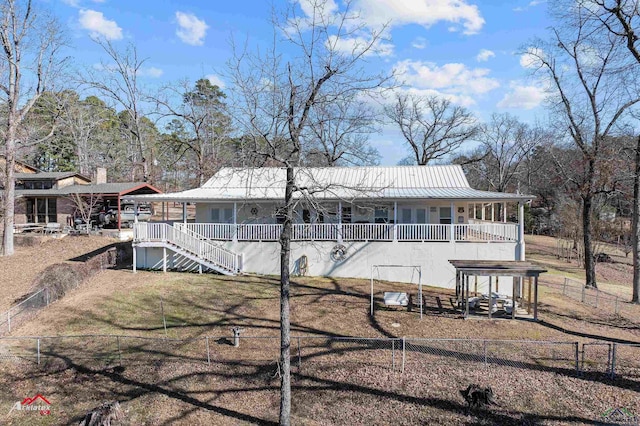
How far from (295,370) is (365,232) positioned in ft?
31.4

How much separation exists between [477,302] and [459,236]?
159 inches

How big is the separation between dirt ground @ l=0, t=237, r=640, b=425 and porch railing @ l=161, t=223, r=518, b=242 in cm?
361

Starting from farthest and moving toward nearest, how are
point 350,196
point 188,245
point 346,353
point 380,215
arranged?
point 380,215 → point 188,245 → point 350,196 → point 346,353

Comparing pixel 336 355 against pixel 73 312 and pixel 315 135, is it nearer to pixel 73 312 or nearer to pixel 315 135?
pixel 315 135

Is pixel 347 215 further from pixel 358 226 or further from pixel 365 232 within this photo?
pixel 365 232

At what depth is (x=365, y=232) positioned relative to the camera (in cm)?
1877

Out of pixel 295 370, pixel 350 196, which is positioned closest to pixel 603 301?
pixel 350 196

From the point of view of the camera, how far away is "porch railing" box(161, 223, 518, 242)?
59.8 ft

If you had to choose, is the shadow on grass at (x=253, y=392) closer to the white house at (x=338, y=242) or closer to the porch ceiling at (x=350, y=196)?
the porch ceiling at (x=350, y=196)

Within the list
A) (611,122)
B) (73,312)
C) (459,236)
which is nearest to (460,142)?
(611,122)

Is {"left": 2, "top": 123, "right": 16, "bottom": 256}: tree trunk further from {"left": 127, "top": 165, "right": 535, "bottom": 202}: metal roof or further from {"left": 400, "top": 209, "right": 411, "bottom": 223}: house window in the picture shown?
{"left": 400, "top": 209, "right": 411, "bottom": 223}: house window

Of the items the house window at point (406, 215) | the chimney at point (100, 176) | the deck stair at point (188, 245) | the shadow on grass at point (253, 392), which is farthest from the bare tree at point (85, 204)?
the house window at point (406, 215)

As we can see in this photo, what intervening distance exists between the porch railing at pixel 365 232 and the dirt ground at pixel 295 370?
3606 mm

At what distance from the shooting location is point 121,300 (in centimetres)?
1490
